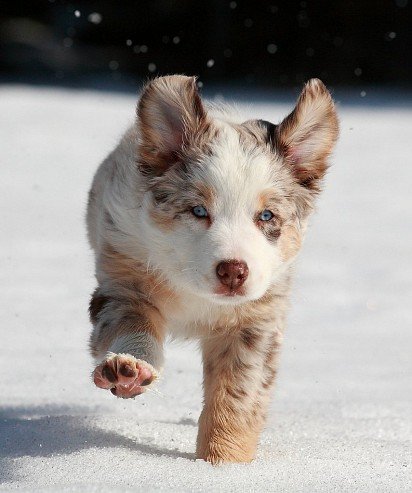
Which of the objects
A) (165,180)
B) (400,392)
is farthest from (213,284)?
(400,392)

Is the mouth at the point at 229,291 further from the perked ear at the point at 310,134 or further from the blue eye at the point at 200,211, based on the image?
the perked ear at the point at 310,134

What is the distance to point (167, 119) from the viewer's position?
4.70 m

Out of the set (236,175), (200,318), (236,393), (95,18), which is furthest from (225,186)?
(95,18)

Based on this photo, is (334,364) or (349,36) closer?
(334,364)

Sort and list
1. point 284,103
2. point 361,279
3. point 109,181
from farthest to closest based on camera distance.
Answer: point 284,103, point 361,279, point 109,181

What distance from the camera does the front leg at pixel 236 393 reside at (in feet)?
15.6

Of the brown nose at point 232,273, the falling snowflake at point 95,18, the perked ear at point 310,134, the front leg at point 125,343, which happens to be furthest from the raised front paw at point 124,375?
the falling snowflake at point 95,18

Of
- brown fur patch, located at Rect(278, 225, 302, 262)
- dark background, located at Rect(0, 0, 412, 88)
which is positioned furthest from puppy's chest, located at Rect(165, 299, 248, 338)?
dark background, located at Rect(0, 0, 412, 88)

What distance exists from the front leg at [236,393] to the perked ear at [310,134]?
693 millimetres

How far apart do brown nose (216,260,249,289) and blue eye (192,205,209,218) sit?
322 millimetres

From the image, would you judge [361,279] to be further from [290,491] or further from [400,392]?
[290,491]

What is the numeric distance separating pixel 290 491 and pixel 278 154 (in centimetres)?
139

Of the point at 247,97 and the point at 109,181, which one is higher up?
the point at 109,181

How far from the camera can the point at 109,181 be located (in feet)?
17.1
